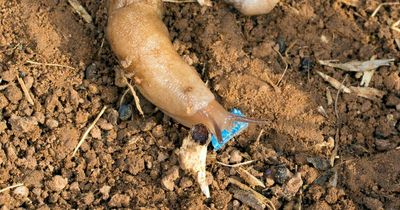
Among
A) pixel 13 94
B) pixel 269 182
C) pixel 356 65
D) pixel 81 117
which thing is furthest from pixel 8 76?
pixel 356 65

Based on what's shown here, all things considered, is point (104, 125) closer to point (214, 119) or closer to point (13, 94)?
point (13, 94)

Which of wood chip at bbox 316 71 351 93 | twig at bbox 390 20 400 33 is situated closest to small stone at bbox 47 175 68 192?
wood chip at bbox 316 71 351 93

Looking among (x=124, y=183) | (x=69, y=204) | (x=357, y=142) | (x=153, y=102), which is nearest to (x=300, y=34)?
(x=357, y=142)

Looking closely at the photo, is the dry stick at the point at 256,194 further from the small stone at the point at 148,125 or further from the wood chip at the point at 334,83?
the wood chip at the point at 334,83

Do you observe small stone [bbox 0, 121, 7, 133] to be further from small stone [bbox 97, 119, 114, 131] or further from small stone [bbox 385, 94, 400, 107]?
small stone [bbox 385, 94, 400, 107]

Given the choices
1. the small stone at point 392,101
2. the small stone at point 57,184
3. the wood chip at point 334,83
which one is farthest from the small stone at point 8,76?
the small stone at point 392,101

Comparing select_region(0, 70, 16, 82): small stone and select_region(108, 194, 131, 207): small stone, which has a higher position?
select_region(0, 70, 16, 82): small stone
